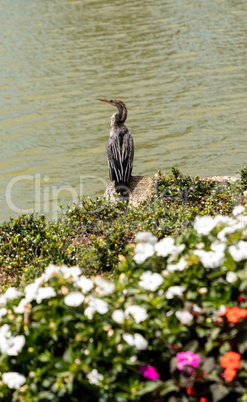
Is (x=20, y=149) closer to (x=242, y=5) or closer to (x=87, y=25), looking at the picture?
(x=87, y=25)

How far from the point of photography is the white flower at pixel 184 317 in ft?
10.6

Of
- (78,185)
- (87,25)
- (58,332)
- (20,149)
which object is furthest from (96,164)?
(87,25)

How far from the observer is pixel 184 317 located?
3.23 meters

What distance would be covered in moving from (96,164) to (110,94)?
350 cm

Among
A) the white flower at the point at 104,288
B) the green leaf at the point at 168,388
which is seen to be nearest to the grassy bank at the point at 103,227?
the white flower at the point at 104,288

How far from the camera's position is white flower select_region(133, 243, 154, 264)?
12.0 feet

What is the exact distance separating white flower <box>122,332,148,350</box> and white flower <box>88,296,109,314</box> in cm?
20

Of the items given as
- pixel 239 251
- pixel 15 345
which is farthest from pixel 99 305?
pixel 239 251

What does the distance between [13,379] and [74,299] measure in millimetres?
557

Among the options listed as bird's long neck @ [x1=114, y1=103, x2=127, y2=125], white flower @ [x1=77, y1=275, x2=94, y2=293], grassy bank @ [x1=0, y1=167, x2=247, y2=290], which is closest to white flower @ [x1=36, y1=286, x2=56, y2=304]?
white flower @ [x1=77, y1=275, x2=94, y2=293]

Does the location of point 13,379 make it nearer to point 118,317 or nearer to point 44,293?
point 44,293

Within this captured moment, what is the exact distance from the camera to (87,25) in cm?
1944

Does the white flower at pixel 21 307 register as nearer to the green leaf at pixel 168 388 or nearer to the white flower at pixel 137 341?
the white flower at pixel 137 341

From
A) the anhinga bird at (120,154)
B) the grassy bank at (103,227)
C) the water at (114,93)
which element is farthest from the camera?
the water at (114,93)
